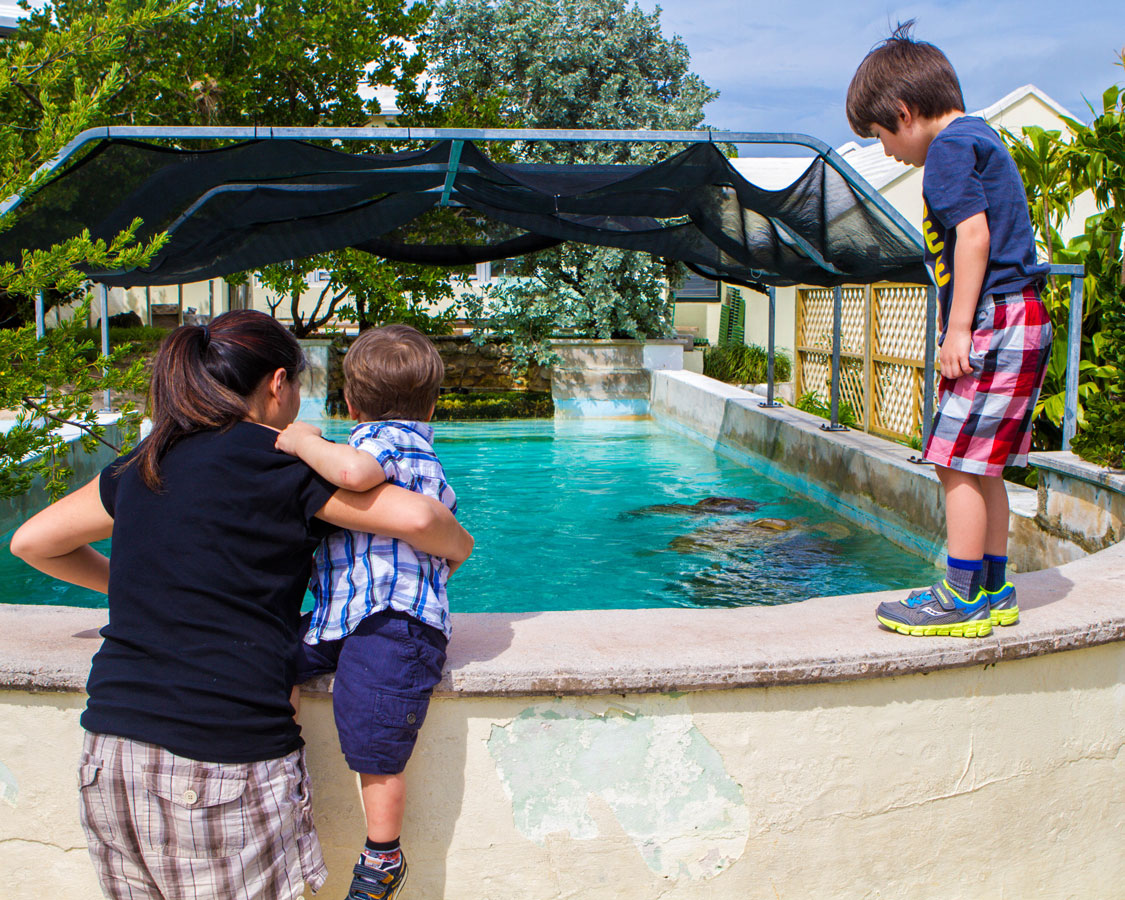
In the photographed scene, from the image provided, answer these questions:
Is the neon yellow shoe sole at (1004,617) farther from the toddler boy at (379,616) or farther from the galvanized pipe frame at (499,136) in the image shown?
the galvanized pipe frame at (499,136)

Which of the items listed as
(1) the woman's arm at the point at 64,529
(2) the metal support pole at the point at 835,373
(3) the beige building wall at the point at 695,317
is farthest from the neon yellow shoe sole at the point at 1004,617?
(3) the beige building wall at the point at 695,317

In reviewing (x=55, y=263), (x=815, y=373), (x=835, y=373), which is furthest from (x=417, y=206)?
(x=815, y=373)

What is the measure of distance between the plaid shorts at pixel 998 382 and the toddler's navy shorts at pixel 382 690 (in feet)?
4.07

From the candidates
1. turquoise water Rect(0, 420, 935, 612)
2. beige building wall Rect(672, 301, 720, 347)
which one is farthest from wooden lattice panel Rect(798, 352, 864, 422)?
beige building wall Rect(672, 301, 720, 347)

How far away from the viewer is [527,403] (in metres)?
13.4

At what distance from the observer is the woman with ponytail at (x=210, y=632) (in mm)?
1679

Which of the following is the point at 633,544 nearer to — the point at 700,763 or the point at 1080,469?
the point at 1080,469

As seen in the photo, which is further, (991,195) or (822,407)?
(822,407)

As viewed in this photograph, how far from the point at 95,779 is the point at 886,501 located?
220 inches

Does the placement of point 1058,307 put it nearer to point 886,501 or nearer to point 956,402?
point 886,501

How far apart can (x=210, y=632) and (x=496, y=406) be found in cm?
1152

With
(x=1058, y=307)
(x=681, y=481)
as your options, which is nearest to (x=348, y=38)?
(x=681, y=481)

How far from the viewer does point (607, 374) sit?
44.7 ft

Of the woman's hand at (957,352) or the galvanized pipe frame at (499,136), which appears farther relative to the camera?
the galvanized pipe frame at (499,136)
